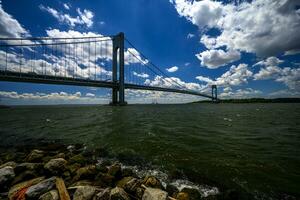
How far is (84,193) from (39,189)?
1128mm

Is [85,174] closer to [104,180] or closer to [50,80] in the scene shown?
[104,180]

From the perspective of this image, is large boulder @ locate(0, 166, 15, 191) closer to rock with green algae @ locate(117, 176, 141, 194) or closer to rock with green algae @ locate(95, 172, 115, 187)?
rock with green algae @ locate(95, 172, 115, 187)

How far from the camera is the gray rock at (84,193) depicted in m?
3.75

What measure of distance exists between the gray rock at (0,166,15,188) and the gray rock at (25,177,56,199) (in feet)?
4.03

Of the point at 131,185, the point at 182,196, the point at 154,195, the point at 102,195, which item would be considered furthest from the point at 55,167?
the point at 182,196

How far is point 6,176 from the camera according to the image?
4762 millimetres

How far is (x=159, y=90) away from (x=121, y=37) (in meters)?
23.3

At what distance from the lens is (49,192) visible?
13.0ft

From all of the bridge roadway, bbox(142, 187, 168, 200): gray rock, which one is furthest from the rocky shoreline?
the bridge roadway

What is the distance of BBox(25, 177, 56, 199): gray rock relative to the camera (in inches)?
154

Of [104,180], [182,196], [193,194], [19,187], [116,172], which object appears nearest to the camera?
[182,196]

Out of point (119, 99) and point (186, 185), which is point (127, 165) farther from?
point (119, 99)

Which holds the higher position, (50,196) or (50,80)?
(50,80)

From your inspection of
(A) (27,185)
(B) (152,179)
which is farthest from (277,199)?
(A) (27,185)
